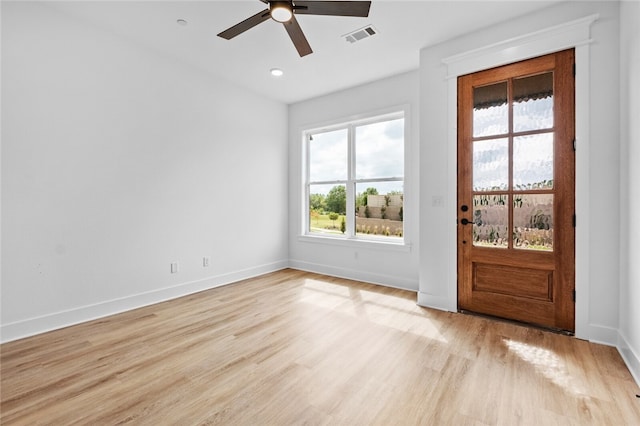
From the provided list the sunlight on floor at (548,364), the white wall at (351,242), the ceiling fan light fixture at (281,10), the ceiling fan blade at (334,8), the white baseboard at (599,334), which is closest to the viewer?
the sunlight on floor at (548,364)

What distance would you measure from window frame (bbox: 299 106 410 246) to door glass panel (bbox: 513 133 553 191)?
1416 millimetres

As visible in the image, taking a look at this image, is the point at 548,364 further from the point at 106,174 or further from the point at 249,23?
the point at 106,174

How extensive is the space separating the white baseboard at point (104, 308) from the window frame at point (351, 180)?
1.49 metres

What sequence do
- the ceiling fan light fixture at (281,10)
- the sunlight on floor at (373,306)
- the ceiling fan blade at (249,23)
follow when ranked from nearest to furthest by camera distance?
the ceiling fan light fixture at (281,10), the ceiling fan blade at (249,23), the sunlight on floor at (373,306)

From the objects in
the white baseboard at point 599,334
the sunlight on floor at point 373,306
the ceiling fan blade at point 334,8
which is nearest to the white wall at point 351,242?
the sunlight on floor at point 373,306

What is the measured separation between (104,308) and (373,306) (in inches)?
114

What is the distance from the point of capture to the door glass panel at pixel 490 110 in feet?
9.62

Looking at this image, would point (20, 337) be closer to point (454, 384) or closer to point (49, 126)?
point (49, 126)

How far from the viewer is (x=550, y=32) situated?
2643mm

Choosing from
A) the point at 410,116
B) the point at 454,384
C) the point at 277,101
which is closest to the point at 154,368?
the point at 454,384

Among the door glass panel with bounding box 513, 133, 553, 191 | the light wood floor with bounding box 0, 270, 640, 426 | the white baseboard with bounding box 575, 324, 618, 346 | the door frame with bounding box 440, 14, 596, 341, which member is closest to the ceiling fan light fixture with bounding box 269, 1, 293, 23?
the door frame with bounding box 440, 14, 596, 341

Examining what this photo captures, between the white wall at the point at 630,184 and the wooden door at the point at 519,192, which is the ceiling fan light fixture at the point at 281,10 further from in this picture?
the white wall at the point at 630,184

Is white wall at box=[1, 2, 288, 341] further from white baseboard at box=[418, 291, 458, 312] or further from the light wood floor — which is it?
white baseboard at box=[418, 291, 458, 312]

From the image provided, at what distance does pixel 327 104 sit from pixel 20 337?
463cm
